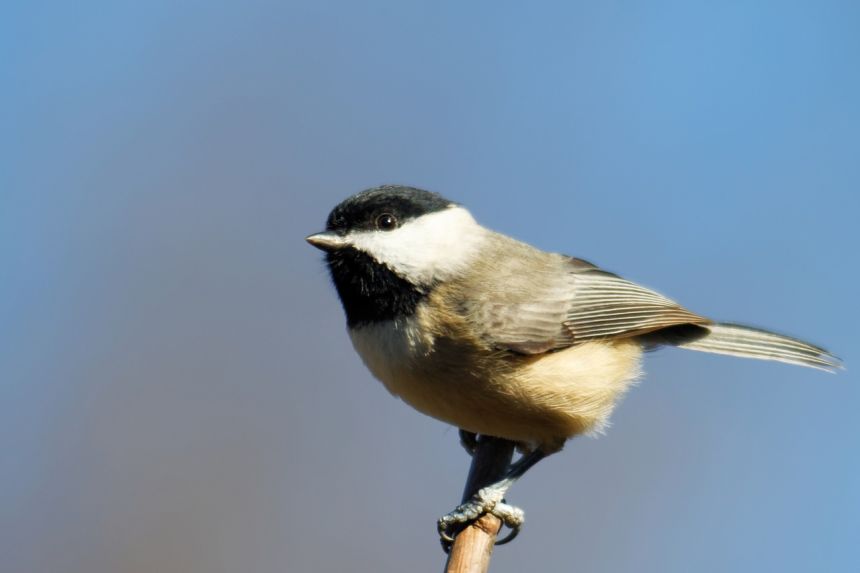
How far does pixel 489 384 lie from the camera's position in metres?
2.19

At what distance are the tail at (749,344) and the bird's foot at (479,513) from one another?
82 centimetres

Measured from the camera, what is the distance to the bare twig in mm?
1851

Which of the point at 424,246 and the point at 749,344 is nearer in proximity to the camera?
the point at 424,246

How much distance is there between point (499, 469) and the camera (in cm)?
234

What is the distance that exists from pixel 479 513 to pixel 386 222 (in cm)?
75

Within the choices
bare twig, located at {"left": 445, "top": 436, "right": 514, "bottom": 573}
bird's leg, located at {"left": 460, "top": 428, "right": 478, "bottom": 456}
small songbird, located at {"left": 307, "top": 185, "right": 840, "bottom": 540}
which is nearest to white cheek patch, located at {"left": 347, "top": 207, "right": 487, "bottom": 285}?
small songbird, located at {"left": 307, "top": 185, "right": 840, "bottom": 540}

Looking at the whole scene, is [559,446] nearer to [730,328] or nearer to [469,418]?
[469,418]

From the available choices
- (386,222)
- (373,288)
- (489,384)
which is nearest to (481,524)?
(489,384)

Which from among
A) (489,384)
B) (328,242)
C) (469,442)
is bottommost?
(469,442)

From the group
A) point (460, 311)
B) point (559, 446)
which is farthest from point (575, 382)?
point (460, 311)

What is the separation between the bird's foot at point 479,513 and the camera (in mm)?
2137

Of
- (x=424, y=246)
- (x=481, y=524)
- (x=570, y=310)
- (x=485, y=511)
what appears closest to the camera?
(x=481, y=524)

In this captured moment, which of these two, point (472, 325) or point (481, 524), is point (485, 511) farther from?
point (472, 325)

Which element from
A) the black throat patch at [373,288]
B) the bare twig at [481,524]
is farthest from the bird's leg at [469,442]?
the black throat patch at [373,288]
